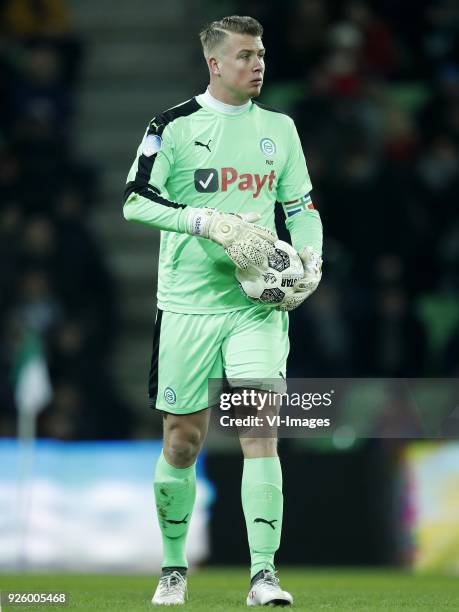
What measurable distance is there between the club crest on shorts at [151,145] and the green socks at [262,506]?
1.42 meters

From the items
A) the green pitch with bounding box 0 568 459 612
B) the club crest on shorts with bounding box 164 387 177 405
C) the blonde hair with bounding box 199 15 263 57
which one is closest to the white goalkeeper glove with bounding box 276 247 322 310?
the club crest on shorts with bounding box 164 387 177 405

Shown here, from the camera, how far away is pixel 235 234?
247 inches

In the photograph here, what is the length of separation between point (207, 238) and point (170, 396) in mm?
741

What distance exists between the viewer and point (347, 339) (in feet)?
38.8

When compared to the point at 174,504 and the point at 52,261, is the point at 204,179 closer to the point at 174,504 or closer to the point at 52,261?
the point at 174,504

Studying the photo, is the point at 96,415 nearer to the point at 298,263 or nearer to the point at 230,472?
the point at 230,472

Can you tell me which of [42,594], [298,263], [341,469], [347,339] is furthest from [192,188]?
[347,339]

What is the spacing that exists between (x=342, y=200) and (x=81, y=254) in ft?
7.36

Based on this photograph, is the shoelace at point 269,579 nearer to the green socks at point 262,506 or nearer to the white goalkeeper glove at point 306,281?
the green socks at point 262,506

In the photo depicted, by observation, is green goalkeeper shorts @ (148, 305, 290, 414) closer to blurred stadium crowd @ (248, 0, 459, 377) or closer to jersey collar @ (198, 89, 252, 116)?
jersey collar @ (198, 89, 252, 116)

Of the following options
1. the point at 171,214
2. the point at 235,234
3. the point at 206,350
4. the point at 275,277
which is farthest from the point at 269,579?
the point at 171,214

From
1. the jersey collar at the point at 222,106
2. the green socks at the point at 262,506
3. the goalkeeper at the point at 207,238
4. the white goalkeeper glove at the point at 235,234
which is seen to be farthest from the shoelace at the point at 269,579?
the jersey collar at the point at 222,106

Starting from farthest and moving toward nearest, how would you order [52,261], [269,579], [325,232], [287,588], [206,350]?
[52,261]
[325,232]
[287,588]
[206,350]
[269,579]

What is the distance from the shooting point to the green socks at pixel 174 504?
6.74 metres
